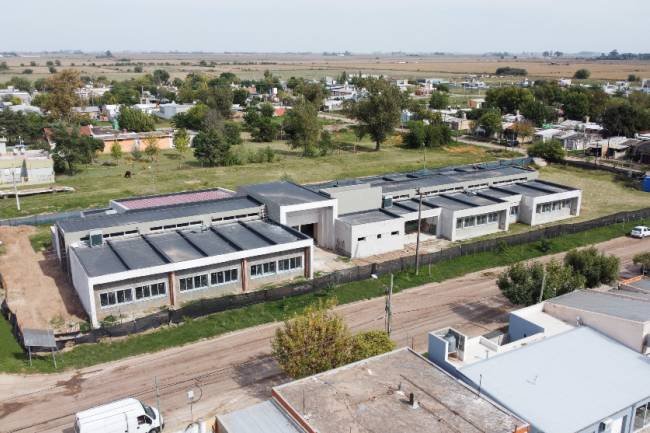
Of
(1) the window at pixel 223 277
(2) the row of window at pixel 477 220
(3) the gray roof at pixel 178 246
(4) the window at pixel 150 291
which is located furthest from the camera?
(2) the row of window at pixel 477 220

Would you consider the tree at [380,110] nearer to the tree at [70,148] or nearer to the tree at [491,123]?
the tree at [491,123]

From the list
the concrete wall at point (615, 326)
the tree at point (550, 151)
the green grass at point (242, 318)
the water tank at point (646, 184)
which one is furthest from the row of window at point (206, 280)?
the tree at point (550, 151)

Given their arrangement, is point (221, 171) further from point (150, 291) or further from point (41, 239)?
point (150, 291)

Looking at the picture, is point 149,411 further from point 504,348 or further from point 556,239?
point 556,239

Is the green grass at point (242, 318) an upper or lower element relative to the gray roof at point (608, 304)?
lower

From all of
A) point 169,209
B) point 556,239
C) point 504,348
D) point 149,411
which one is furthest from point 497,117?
point 149,411

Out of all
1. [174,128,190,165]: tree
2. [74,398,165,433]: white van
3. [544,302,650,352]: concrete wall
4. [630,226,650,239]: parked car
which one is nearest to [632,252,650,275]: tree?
[630,226,650,239]: parked car

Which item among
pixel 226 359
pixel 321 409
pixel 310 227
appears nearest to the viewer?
pixel 321 409
